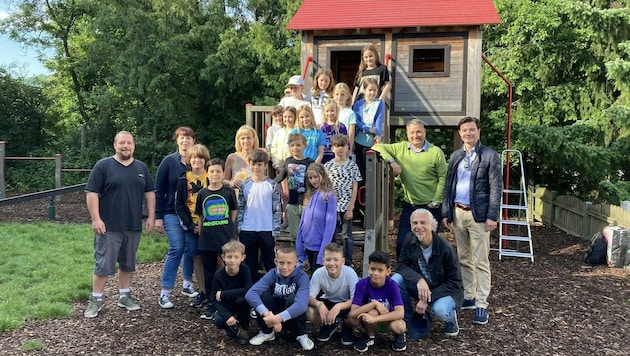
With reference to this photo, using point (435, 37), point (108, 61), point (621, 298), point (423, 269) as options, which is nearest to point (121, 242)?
point (423, 269)

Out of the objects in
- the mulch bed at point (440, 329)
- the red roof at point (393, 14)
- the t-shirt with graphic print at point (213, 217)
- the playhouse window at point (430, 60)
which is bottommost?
the mulch bed at point (440, 329)

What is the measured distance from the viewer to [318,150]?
5980 millimetres

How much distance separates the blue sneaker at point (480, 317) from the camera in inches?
216

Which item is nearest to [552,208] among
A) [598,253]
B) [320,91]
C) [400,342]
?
[598,253]

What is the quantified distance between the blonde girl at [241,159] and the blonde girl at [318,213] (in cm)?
83

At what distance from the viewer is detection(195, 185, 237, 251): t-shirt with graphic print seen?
17.2 feet

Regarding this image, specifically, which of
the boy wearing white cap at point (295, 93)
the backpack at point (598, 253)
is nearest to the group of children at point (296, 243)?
the boy wearing white cap at point (295, 93)

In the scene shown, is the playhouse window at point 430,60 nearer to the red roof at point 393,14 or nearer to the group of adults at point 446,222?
the red roof at point 393,14

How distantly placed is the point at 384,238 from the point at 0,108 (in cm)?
2059

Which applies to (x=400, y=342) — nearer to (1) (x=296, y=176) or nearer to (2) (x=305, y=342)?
(2) (x=305, y=342)

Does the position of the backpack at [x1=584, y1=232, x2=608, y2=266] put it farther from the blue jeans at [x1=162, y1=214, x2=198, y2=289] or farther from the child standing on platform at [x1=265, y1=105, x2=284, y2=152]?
the blue jeans at [x1=162, y1=214, x2=198, y2=289]

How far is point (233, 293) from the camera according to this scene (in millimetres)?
4695

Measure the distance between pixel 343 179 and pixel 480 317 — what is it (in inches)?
78.8

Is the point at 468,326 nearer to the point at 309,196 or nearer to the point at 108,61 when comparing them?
the point at 309,196
